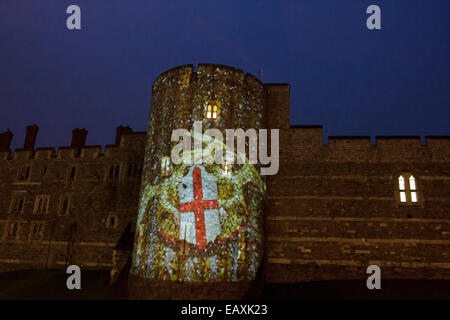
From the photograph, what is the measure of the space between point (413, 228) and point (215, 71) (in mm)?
11769

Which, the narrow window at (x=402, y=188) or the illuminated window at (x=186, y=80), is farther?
the narrow window at (x=402, y=188)

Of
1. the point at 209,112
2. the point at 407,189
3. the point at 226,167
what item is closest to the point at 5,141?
the point at 209,112

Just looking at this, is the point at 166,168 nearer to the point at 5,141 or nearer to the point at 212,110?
the point at 212,110

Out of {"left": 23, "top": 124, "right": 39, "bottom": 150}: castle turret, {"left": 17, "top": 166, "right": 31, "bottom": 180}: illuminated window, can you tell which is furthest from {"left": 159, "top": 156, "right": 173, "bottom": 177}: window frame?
{"left": 23, "top": 124, "right": 39, "bottom": 150}: castle turret

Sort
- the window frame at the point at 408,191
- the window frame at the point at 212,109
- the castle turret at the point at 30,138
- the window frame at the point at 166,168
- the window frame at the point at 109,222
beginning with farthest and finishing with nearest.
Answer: the castle turret at the point at 30,138 → the window frame at the point at 109,222 → the window frame at the point at 408,191 → the window frame at the point at 212,109 → the window frame at the point at 166,168

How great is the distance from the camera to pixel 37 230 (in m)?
21.6

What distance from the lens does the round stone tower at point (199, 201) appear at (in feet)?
42.8

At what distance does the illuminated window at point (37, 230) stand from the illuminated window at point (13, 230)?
1.16 metres

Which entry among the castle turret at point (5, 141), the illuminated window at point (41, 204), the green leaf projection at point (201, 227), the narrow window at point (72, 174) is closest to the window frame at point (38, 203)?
the illuminated window at point (41, 204)

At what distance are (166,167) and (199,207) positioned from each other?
96.6 inches

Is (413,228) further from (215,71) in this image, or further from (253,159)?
(215,71)

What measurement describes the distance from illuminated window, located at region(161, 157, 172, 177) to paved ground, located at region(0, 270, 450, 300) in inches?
236

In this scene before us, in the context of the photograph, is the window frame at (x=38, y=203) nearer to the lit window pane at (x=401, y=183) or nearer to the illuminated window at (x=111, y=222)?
the illuminated window at (x=111, y=222)

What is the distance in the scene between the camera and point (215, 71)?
606 inches
